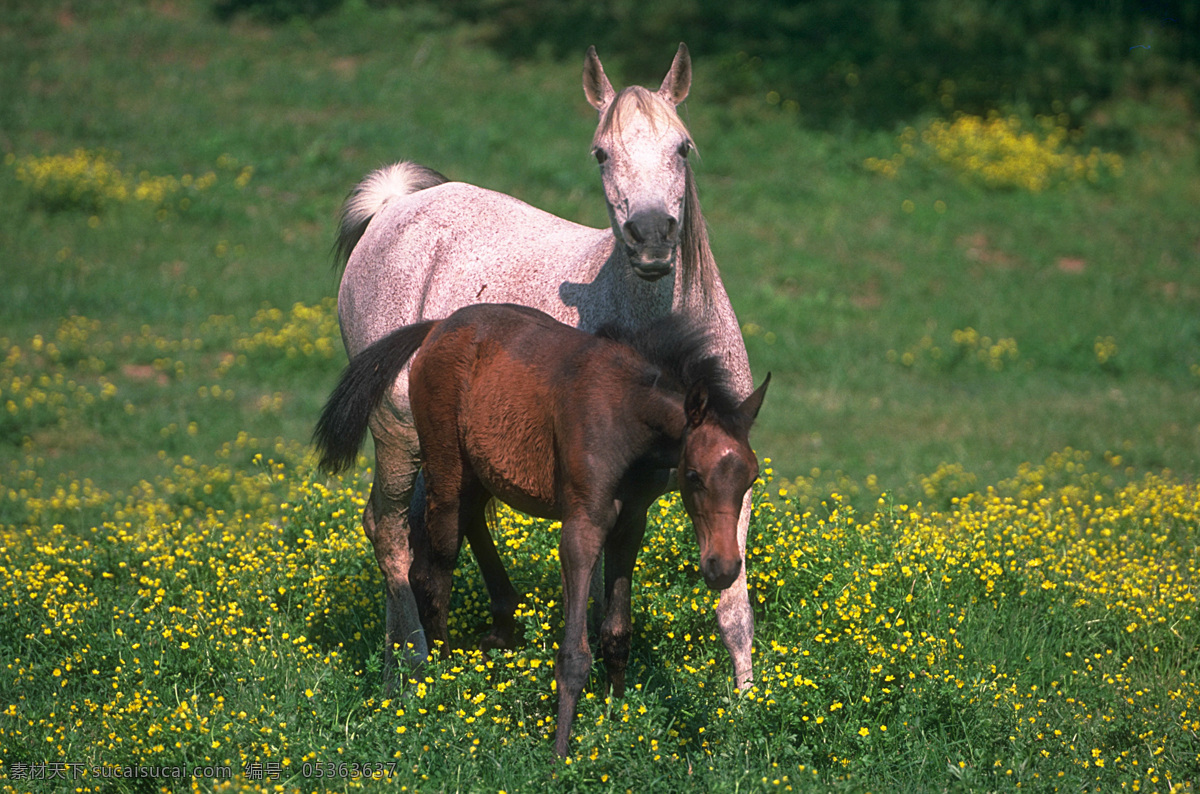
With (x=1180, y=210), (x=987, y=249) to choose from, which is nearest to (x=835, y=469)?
(x=987, y=249)

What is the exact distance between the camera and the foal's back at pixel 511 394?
4.55 metres

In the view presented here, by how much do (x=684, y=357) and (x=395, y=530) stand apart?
2120 mm

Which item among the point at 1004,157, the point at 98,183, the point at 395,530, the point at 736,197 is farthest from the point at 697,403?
the point at 1004,157

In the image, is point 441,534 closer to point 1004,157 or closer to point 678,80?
point 678,80

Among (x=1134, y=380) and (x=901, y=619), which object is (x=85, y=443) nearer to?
(x=901, y=619)

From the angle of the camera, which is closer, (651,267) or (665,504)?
(651,267)

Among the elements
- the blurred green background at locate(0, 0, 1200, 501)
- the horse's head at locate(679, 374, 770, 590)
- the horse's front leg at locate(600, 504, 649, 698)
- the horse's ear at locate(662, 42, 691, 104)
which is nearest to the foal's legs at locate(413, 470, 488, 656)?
the horse's front leg at locate(600, 504, 649, 698)

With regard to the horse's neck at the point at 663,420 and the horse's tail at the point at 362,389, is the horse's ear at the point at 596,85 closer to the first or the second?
the horse's tail at the point at 362,389

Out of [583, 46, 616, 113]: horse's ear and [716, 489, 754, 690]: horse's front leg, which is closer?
[716, 489, 754, 690]: horse's front leg

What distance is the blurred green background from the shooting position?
11.7 meters

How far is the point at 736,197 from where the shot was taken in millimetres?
17922

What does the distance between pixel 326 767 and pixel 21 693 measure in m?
1.90

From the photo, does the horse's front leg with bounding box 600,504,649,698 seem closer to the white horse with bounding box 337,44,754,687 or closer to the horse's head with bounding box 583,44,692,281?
the white horse with bounding box 337,44,754,687

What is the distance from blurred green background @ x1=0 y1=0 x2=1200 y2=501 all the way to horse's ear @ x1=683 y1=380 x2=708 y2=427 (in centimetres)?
496
